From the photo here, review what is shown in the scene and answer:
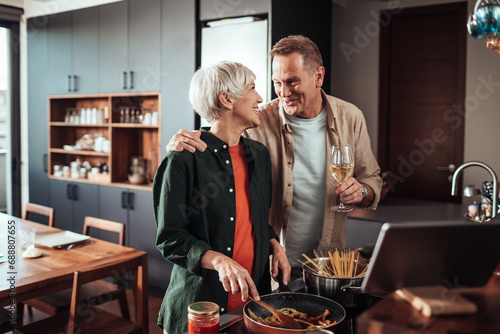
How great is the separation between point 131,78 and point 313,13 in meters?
1.84

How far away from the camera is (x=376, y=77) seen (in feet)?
16.0

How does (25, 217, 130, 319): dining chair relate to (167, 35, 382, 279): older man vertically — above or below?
below

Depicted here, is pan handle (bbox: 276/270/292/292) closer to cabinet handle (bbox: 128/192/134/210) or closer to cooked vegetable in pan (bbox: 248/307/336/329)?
cooked vegetable in pan (bbox: 248/307/336/329)

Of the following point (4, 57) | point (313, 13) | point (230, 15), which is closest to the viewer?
point (230, 15)

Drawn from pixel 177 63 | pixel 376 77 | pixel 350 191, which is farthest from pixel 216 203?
pixel 376 77

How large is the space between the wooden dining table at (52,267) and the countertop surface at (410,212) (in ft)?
5.14

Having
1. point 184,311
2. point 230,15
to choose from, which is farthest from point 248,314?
point 230,15

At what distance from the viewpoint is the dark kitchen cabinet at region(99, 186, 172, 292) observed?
4381mm

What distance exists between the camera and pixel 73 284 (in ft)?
7.47

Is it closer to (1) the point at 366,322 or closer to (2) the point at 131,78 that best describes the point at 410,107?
(2) the point at 131,78

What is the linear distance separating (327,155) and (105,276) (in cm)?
130

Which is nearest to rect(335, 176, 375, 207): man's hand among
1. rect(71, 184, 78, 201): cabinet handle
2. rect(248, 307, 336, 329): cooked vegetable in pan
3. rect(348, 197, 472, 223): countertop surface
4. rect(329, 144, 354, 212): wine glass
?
rect(329, 144, 354, 212): wine glass

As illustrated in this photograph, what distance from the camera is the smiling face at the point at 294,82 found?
199 centimetres

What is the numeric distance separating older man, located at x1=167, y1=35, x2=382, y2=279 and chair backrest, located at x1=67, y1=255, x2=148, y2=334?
3.08 ft
